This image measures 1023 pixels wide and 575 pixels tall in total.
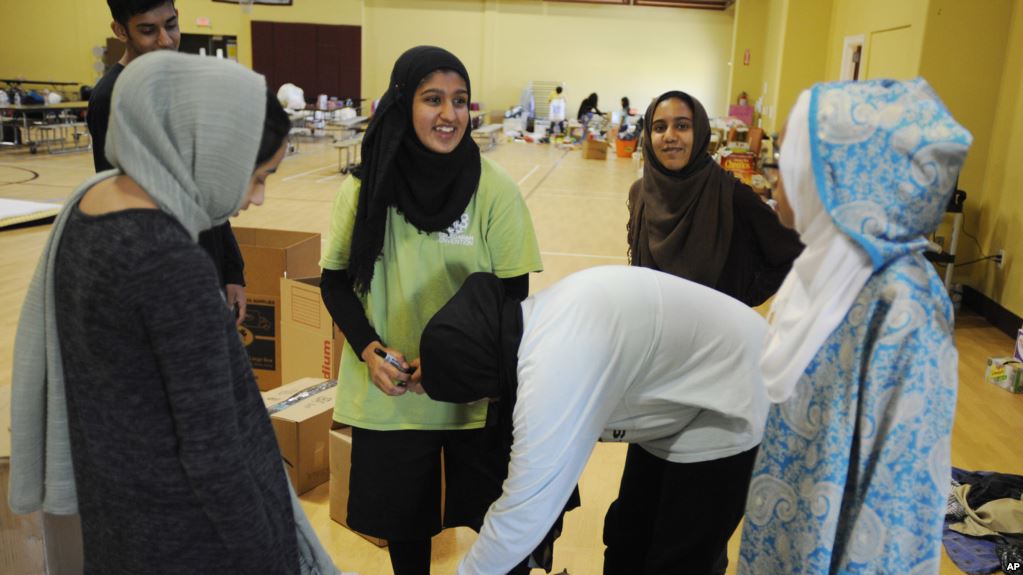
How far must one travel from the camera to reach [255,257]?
11.9 ft

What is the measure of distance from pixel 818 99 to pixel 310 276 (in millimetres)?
3015

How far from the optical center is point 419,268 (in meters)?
1.92

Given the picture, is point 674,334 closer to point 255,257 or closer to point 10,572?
point 10,572

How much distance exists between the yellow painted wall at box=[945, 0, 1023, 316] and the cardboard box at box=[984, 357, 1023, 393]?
1017mm

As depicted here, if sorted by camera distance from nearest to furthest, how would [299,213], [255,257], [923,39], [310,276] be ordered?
[255,257], [310,276], [923,39], [299,213]

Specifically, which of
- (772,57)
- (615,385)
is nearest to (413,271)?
(615,385)

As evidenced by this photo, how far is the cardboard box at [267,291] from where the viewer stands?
3627 millimetres

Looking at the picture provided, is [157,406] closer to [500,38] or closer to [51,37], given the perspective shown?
[500,38]

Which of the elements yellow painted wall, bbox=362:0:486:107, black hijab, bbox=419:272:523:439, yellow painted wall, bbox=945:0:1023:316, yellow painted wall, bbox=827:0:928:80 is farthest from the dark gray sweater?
yellow painted wall, bbox=362:0:486:107

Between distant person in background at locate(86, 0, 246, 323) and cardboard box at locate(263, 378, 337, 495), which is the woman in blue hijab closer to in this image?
distant person in background at locate(86, 0, 246, 323)

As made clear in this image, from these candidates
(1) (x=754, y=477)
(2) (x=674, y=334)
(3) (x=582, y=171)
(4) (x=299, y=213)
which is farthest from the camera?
(3) (x=582, y=171)

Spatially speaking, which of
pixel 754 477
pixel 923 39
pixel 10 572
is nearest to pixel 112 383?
pixel 754 477

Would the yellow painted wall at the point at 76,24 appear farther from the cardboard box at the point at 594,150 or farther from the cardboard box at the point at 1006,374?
the cardboard box at the point at 1006,374

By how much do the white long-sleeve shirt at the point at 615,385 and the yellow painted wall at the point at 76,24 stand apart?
19.1 meters
